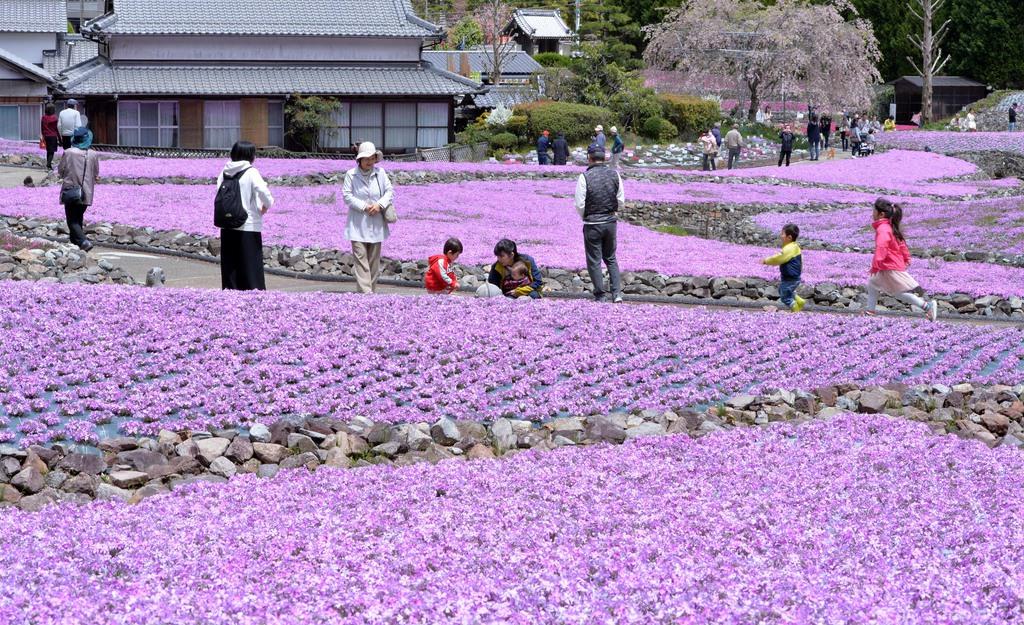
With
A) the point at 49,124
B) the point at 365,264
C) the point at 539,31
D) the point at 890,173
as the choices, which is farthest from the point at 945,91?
the point at 365,264

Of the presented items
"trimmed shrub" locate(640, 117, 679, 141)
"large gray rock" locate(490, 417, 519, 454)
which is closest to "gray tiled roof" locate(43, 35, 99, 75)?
"trimmed shrub" locate(640, 117, 679, 141)

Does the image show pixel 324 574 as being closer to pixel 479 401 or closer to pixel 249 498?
pixel 249 498

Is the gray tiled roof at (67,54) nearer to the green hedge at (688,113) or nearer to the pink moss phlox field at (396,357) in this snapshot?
the green hedge at (688,113)

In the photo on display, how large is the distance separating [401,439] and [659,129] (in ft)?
193

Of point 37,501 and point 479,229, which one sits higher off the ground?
point 479,229

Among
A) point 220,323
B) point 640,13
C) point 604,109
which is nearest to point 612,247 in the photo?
point 220,323

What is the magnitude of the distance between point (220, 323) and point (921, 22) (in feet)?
314

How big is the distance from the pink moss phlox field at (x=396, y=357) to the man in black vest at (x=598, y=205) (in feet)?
5.69

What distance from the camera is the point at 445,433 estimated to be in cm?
1091

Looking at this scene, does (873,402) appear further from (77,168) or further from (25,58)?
(25,58)

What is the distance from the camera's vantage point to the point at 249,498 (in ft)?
27.7

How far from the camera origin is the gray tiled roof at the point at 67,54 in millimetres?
72750

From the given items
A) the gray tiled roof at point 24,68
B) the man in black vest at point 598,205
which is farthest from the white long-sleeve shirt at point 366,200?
the gray tiled roof at point 24,68

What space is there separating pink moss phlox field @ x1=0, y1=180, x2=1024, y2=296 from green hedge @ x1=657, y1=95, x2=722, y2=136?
31398 mm
